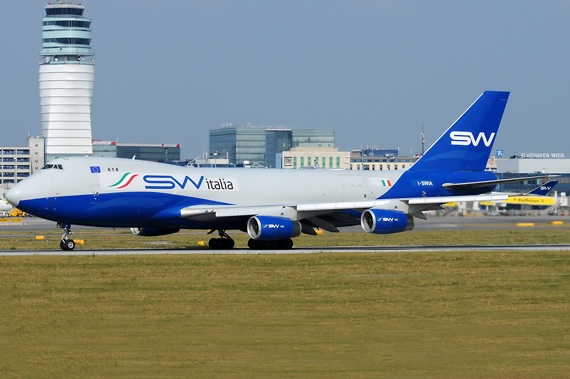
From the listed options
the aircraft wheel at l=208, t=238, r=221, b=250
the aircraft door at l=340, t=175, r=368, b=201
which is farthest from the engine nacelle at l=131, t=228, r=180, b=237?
the aircraft door at l=340, t=175, r=368, b=201

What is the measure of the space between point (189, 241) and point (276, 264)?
2016 cm

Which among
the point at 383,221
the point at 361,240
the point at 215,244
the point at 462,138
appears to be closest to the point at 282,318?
the point at 383,221

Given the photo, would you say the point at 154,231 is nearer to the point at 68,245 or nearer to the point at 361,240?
the point at 68,245

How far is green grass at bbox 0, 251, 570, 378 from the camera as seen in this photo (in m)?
16.6

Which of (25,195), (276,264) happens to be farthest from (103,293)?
(25,195)

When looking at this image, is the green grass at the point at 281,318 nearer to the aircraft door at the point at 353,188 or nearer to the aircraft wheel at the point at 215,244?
the aircraft wheel at the point at 215,244

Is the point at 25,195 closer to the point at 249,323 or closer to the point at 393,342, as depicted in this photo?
the point at 249,323

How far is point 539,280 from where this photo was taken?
2952cm

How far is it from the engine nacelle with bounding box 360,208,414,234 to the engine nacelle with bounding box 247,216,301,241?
11.1 feet

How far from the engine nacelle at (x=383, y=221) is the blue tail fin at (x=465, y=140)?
798 centimetres

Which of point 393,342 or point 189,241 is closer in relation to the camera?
point 393,342

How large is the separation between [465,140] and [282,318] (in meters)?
29.8

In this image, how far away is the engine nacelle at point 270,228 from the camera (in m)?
39.5

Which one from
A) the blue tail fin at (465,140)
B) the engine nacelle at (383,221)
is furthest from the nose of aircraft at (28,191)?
the blue tail fin at (465,140)
